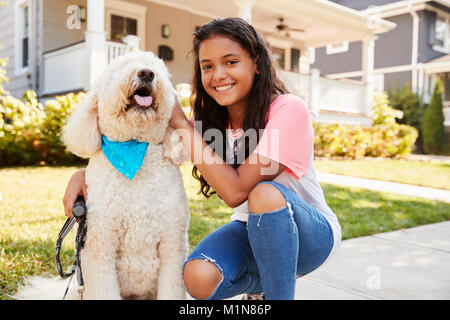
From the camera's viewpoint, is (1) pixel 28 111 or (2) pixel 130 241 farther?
(1) pixel 28 111

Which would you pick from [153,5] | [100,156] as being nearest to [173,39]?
[153,5]

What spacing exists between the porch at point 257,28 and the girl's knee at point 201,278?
620 centimetres

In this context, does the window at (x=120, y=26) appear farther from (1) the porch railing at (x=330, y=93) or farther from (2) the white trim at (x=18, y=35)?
(1) the porch railing at (x=330, y=93)

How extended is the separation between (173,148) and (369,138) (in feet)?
31.3

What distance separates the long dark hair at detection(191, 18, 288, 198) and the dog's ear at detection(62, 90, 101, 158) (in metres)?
0.59

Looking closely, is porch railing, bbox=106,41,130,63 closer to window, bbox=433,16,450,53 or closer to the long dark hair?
the long dark hair

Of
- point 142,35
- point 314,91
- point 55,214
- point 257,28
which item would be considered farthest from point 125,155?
point 314,91

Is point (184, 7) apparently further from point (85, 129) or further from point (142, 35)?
point (85, 129)

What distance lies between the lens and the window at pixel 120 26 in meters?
9.77

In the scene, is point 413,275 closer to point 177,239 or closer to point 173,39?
point 177,239

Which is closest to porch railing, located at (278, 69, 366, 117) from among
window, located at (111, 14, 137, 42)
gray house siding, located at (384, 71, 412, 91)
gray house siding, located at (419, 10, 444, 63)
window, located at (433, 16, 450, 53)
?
window, located at (111, 14, 137, 42)

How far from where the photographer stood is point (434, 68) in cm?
1712

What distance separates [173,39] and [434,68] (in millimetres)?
11825

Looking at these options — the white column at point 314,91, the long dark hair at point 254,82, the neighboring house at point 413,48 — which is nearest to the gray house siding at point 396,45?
the neighboring house at point 413,48
